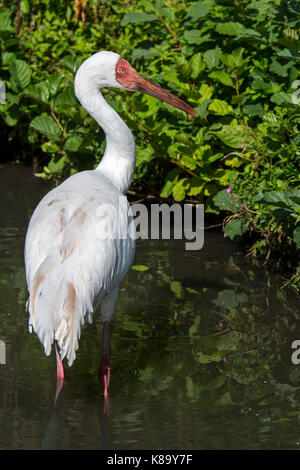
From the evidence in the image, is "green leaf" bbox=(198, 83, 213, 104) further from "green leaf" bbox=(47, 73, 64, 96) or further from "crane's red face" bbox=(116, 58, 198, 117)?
"green leaf" bbox=(47, 73, 64, 96)

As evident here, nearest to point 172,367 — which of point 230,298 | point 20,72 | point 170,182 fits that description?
point 230,298

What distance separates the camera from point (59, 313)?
182 inches

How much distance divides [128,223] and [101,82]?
1.15m

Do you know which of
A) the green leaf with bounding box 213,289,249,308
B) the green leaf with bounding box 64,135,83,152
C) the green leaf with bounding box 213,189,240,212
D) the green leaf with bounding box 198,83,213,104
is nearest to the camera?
the green leaf with bounding box 213,289,249,308

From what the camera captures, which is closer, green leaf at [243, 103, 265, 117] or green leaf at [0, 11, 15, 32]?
green leaf at [243, 103, 265, 117]

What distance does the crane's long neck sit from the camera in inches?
226

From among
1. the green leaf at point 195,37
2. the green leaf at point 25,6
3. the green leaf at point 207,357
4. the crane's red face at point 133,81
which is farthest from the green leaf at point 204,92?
the green leaf at point 25,6

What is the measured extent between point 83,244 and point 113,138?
3.95 feet

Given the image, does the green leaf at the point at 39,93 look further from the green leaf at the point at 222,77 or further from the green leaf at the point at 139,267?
the green leaf at the point at 139,267

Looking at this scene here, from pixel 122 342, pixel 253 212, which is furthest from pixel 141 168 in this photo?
pixel 122 342

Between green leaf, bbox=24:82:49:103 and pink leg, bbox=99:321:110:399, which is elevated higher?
green leaf, bbox=24:82:49:103

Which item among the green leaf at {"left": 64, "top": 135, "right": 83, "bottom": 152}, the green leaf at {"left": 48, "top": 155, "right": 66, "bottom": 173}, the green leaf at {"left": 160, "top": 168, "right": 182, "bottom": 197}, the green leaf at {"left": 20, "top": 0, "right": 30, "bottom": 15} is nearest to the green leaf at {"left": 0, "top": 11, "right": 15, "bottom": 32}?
the green leaf at {"left": 20, "top": 0, "right": 30, "bottom": 15}

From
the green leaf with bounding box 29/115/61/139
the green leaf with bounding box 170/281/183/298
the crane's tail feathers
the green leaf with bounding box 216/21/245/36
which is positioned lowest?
the green leaf with bounding box 170/281/183/298

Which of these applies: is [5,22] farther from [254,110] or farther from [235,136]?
[235,136]
